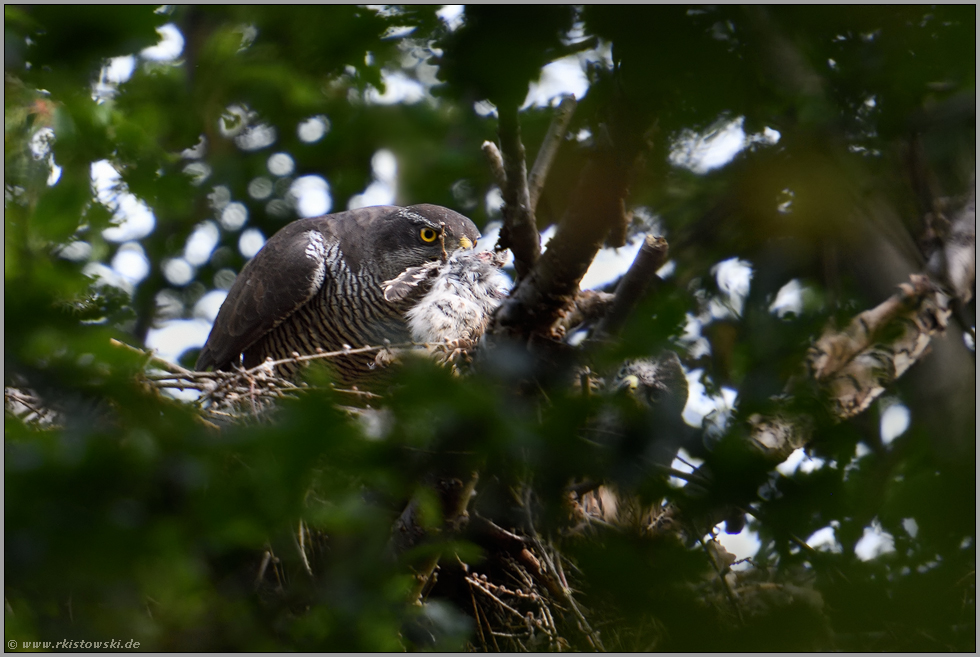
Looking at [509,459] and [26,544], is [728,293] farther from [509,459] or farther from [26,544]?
[26,544]

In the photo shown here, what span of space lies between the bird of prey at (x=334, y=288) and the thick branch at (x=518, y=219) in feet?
6.12

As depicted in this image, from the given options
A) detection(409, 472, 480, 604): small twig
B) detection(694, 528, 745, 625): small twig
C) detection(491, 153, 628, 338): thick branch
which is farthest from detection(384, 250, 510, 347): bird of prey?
detection(694, 528, 745, 625): small twig

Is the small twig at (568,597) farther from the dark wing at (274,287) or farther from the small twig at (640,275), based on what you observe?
the dark wing at (274,287)

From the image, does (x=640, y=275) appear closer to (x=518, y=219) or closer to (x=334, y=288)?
(x=518, y=219)

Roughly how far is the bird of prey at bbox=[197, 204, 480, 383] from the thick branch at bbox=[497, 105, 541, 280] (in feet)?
6.12

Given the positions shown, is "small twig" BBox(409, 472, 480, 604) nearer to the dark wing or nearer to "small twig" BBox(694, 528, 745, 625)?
"small twig" BBox(694, 528, 745, 625)

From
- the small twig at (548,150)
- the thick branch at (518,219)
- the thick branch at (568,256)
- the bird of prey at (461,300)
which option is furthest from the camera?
the bird of prey at (461,300)

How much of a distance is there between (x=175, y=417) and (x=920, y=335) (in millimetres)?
3505

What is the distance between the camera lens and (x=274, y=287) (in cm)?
441

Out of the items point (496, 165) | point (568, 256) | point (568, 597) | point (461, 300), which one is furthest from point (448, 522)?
point (496, 165)

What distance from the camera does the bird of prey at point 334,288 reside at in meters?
4.40

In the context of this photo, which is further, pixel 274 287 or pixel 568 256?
pixel 274 287

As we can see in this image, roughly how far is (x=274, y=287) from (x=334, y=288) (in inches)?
13.6

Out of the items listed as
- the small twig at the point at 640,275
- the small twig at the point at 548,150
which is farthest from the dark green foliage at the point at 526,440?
the small twig at the point at 640,275
